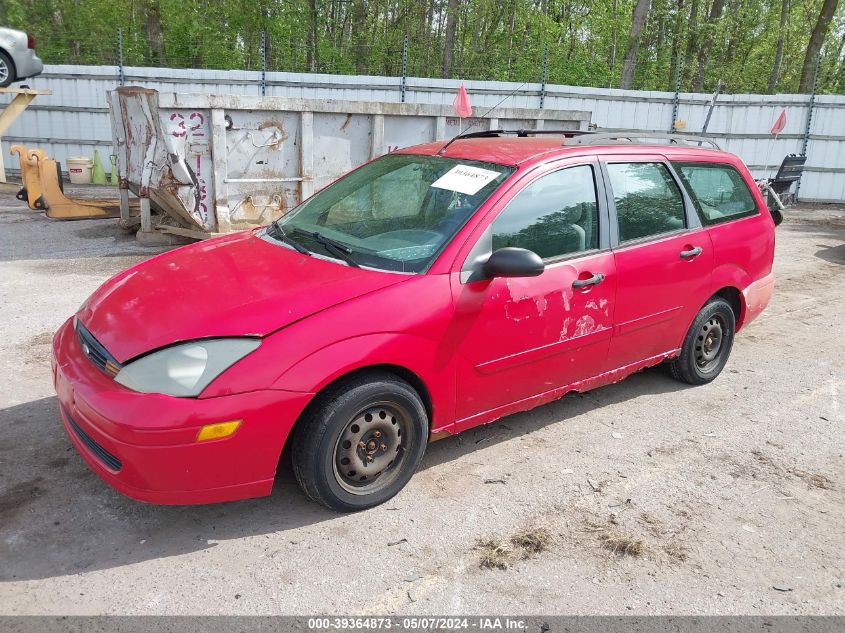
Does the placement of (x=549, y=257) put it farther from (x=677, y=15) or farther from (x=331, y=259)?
(x=677, y=15)

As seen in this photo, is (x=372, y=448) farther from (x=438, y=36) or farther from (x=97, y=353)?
(x=438, y=36)

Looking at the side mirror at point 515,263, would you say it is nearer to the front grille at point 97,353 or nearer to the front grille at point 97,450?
the front grille at point 97,353

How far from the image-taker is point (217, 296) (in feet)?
10.5

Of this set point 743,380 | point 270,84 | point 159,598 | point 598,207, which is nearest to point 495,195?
point 598,207

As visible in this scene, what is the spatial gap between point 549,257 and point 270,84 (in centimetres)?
1345

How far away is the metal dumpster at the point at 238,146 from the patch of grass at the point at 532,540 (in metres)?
6.24

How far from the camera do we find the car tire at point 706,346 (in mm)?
4883

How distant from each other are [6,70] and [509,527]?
13.5 meters

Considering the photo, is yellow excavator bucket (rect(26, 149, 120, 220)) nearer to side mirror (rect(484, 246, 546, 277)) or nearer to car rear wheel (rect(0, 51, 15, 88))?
car rear wheel (rect(0, 51, 15, 88))

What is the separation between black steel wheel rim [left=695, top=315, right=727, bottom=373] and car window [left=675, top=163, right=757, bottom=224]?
0.74m

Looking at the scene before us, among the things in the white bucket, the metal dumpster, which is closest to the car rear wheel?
the white bucket

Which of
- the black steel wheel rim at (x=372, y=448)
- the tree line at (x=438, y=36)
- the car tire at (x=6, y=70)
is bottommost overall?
the black steel wheel rim at (x=372, y=448)

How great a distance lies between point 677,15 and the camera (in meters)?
24.5

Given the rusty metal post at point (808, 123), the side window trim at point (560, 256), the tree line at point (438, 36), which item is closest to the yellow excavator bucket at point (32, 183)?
the tree line at point (438, 36)
